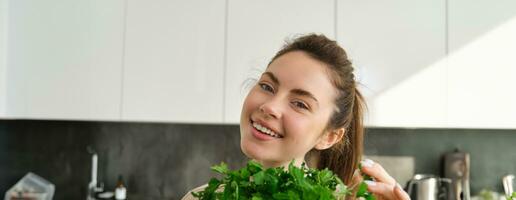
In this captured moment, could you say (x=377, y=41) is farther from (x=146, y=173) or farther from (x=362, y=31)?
(x=146, y=173)

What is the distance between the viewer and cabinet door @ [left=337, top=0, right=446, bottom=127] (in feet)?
7.88

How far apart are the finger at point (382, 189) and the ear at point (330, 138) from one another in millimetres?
244

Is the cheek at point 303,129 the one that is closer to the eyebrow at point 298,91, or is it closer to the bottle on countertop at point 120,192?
the eyebrow at point 298,91

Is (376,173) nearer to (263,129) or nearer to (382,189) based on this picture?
(382,189)

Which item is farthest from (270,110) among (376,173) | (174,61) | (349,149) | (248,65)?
(174,61)

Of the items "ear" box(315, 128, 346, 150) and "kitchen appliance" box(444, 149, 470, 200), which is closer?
"ear" box(315, 128, 346, 150)

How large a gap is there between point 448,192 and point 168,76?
4.71 feet

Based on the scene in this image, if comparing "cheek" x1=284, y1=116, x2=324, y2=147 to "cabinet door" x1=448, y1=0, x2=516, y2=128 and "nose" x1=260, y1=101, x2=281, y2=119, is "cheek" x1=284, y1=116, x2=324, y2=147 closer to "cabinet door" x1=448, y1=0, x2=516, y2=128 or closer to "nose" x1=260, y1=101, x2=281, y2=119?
"nose" x1=260, y1=101, x2=281, y2=119

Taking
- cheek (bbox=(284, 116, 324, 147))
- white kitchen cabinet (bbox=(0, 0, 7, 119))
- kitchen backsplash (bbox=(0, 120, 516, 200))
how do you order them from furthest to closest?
kitchen backsplash (bbox=(0, 120, 516, 200)), white kitchen cabinet (bbox=(0, 0, 7, 119)), cheek (bbox=(284, 116, 324, 147))

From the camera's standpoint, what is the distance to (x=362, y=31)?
242 centimetres

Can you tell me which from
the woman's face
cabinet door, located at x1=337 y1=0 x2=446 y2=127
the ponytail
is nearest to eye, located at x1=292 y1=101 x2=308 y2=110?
the woman's face

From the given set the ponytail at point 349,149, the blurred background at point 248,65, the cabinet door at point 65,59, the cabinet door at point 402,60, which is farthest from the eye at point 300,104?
the cabinet door at point 65,59

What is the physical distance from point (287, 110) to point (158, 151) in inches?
85.8

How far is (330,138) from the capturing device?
1097 millimetres
